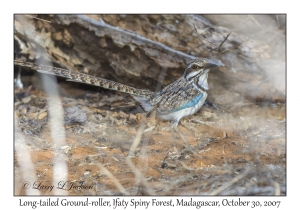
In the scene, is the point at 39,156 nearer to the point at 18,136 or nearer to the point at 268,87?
the point at 18,136

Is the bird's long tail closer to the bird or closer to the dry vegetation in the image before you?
the bird

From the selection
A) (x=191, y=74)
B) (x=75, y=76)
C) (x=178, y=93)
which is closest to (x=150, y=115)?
(x=178, y=93)

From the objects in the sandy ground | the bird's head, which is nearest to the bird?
the bird's head

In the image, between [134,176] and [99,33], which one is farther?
[99,33]

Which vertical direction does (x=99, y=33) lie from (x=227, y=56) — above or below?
above

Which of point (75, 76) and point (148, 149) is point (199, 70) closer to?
point (148, 149)

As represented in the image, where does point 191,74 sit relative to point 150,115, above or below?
above

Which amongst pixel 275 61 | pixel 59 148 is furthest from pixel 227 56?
pixel 59 148
